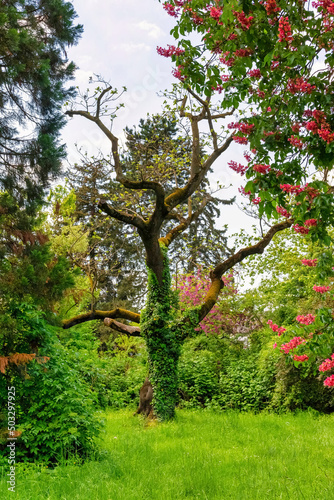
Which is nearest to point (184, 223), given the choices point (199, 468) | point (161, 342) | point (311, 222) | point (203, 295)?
point (161, 342)

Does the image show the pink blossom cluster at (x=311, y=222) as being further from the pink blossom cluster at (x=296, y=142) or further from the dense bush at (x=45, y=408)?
the dense bush at (x=45, y=408)

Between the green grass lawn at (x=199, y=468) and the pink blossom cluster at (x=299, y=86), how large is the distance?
12.8 ft

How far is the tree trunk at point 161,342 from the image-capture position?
9430 millimetres

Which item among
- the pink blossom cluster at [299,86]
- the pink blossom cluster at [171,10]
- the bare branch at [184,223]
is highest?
the pink blossom cluster at [171,10]

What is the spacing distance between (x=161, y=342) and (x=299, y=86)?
7.02 metres

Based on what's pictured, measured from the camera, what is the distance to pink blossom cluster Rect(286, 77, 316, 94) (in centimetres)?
357

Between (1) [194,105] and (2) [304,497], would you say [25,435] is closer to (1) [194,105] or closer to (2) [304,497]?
(2) [304,497]

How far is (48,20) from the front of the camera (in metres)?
6.18

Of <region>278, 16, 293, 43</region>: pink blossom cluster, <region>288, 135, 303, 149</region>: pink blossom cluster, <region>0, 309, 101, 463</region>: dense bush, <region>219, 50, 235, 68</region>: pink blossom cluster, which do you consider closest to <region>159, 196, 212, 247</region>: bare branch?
<region>0, 309, 101, 463</region>: dense bush

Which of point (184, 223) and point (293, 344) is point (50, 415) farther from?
point (184, 223)

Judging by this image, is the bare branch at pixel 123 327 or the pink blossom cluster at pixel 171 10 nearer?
the pink blossom cluster at pixel 171 10

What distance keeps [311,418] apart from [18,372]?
22.0 feet

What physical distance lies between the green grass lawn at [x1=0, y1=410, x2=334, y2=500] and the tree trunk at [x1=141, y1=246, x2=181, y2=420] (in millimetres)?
1187

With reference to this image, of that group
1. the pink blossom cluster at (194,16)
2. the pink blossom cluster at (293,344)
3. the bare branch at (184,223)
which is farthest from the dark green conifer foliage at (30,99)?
the bare branch at (184,223)
